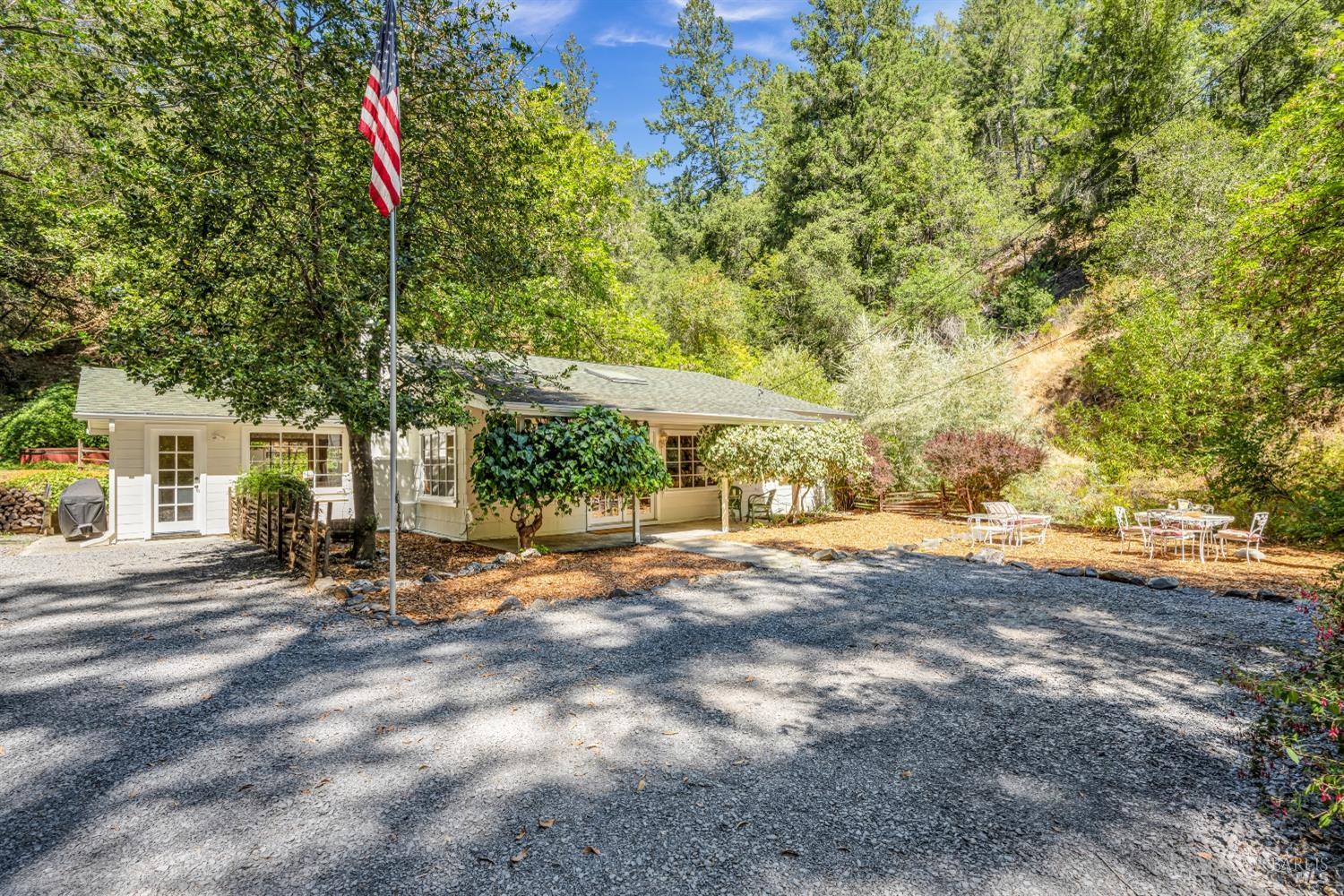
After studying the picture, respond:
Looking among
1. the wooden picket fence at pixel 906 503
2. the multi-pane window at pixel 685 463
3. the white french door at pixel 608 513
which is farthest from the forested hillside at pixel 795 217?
the multi-pane window at pixel 685 463

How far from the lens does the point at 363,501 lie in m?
9.06

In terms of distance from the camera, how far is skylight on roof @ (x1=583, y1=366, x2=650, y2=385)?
14.0 metres

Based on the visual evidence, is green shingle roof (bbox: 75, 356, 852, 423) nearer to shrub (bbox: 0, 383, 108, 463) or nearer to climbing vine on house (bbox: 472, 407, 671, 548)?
climbing vine on house (bbox: 472, 407, 671, 548)

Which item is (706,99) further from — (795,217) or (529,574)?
(529,574)

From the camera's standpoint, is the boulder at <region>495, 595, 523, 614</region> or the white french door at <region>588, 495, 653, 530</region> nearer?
the boulder at <region>495, 595, 523, 614</region>

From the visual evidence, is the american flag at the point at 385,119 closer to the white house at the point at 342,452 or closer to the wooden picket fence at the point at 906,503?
the white house at the point at 342,452

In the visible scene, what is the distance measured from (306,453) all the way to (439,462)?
4624mm

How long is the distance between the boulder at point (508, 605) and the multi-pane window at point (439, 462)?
4771 millimetres

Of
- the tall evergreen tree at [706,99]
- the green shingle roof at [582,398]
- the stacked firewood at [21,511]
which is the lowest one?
the stacked firewood at [21,511]

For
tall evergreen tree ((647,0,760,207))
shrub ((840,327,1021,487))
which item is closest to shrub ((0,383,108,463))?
shrub ((840,327,1021,487))

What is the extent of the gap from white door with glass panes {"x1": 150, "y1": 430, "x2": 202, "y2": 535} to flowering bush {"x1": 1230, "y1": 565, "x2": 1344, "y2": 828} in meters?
15.9

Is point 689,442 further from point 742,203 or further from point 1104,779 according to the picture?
point 742,203

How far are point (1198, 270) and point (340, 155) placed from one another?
1802 centimetres

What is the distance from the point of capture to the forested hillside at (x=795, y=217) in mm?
6992
